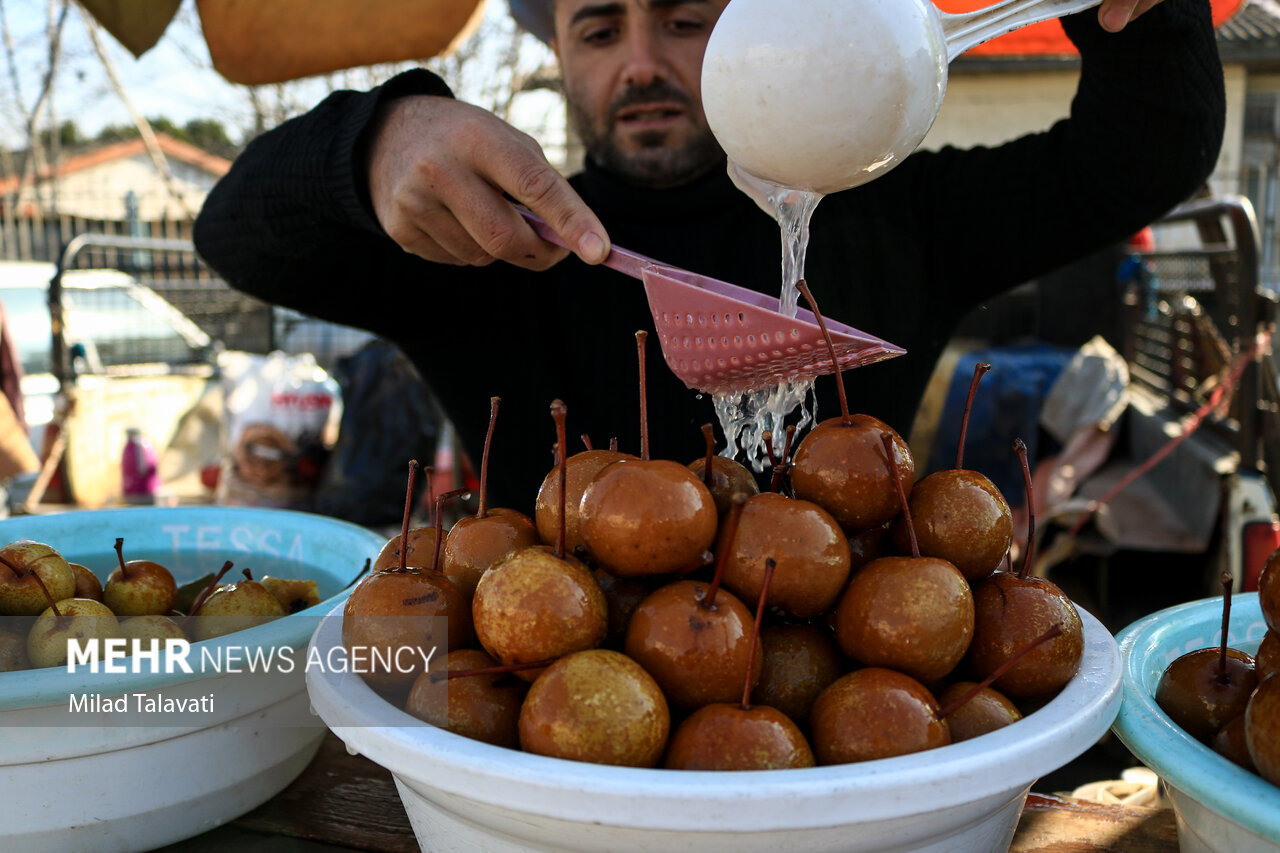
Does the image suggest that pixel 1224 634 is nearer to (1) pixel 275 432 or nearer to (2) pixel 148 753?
(2) pixel 148 753

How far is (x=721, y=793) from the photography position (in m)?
0.66

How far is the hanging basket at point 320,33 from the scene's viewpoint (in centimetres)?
243

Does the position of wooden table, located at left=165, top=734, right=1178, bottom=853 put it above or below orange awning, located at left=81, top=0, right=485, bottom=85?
below

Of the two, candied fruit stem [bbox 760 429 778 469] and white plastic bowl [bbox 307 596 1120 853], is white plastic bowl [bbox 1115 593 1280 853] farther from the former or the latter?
candied fruit stem [bbox 760 429 778 469]

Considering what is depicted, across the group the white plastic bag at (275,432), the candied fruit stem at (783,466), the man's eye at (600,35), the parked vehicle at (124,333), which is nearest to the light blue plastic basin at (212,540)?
the candied fruit stem at (783,466)

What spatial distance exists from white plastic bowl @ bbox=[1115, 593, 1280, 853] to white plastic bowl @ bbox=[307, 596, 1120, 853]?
0.10 meters

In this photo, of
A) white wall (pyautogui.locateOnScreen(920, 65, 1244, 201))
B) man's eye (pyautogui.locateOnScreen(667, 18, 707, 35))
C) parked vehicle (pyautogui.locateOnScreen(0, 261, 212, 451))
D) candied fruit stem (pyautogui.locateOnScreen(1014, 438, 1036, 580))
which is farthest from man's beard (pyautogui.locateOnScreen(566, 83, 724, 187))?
white wall (pyautogui.locateOnScreen(920, 65, 1244, 201))

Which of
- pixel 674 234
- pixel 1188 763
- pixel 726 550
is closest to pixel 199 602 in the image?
pixel 726 550

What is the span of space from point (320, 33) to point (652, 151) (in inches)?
41.0

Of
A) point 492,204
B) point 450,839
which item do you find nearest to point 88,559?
point 492,204

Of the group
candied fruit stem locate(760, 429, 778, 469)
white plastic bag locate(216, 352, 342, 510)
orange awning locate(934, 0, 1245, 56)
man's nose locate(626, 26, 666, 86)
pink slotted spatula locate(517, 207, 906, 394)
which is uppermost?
orange awning locate(934, 0, 1245, 56)

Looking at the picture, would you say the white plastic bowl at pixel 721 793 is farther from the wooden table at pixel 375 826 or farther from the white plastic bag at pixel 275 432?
the white plastic bag at pixel 275 432

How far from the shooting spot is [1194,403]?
4.17 metres

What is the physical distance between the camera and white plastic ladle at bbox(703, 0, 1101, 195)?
3.20ft
